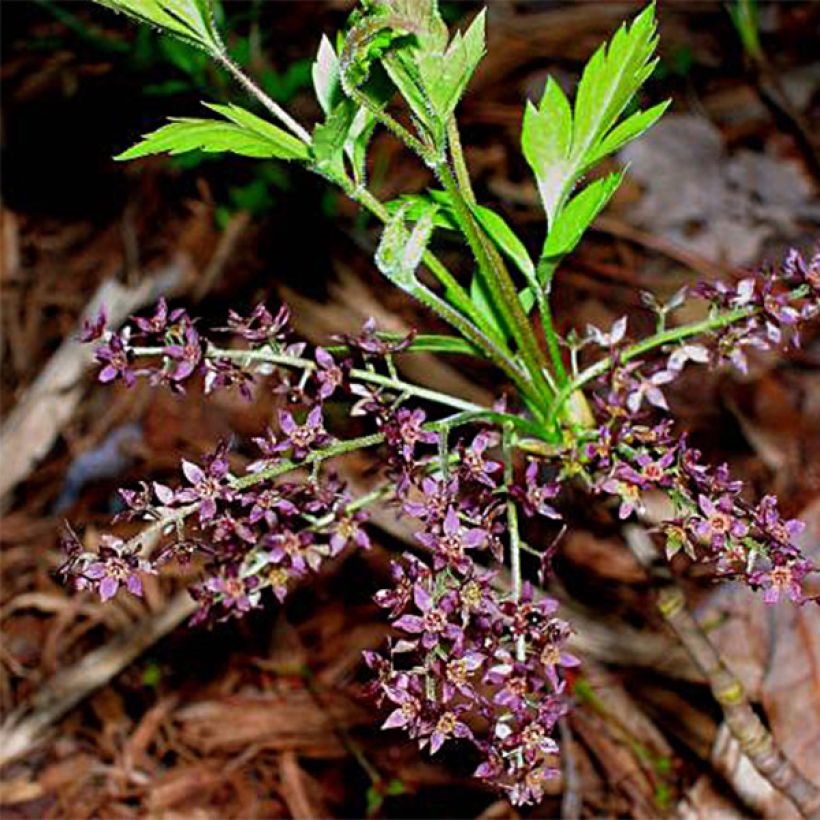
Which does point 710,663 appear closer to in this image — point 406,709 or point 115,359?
point 406,709

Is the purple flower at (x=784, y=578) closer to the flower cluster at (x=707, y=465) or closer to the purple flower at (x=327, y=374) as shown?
the flower cluster at (x=707, y=465)

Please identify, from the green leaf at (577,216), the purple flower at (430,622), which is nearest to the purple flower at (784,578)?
the purple flower at (430,622)

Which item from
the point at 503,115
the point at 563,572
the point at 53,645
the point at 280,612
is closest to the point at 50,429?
the point at 53,645

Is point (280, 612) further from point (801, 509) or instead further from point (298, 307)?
point (801, 509)

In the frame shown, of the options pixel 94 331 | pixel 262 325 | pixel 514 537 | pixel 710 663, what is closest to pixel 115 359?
pixel 94 331

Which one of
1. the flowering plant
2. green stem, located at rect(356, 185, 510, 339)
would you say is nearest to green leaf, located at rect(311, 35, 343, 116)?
the flowering plant

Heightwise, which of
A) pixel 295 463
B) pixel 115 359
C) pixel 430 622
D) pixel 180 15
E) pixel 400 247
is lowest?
pixel 430 622

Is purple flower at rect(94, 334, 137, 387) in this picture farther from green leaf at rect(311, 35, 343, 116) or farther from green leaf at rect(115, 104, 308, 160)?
green leaf at rect(311, 35, 343, 116)
